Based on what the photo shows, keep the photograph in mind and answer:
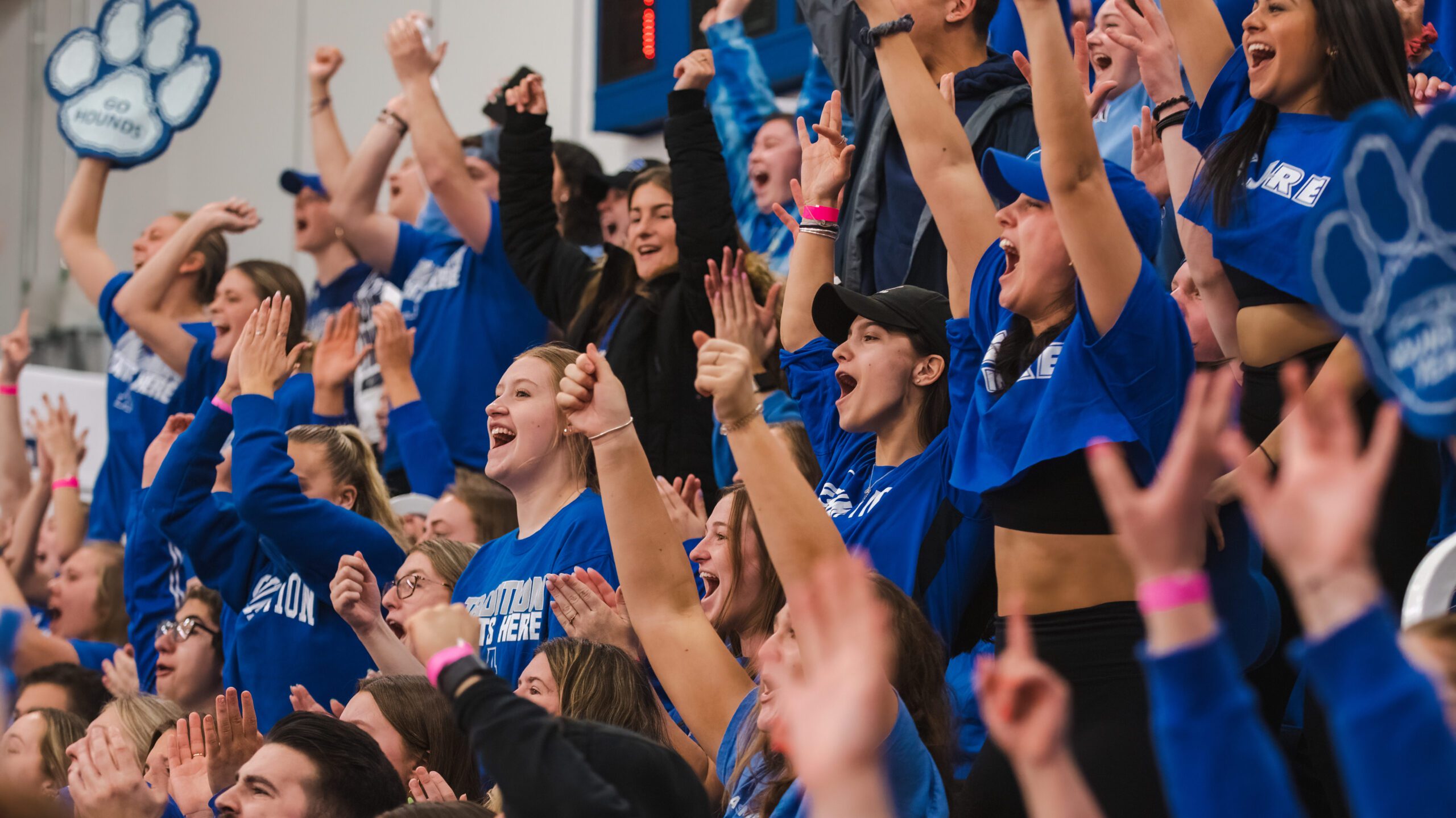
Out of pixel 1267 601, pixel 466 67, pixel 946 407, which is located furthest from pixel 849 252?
pixel 466 67

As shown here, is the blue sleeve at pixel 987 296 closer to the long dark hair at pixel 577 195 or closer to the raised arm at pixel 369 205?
the long dark hair at pixel 577 195

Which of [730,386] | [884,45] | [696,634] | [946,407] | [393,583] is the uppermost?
[884,45]

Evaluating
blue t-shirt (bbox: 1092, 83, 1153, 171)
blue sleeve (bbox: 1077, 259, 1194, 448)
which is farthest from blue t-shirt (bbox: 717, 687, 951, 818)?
blue t-shirt (bbox: 1092, 83, 1153, 171)

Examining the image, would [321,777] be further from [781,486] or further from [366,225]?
[366,225]

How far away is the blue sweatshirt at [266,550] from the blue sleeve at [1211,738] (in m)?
2.55

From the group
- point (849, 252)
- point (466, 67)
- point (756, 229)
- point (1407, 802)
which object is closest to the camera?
point (1407, 802)

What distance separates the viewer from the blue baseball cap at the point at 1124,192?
88.8 inches

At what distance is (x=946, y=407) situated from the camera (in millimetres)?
2816

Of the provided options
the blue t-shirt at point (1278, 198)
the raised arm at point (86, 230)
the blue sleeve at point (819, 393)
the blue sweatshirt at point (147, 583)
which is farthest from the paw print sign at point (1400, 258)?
the raised arm at point (86, 230)

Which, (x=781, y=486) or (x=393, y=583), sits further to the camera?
(x=393, y=583)

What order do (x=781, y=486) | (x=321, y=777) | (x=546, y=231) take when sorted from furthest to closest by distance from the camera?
(x=546, y=231) → (x=321, y=777) → (x=781, y=486)

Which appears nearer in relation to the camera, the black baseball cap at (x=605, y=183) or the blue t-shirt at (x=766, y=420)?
the blue t-shirt at (x=766, y=420)

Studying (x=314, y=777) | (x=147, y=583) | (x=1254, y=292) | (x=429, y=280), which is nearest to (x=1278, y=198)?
(x=1254, y=292)

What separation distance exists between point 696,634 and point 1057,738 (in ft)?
4.51
